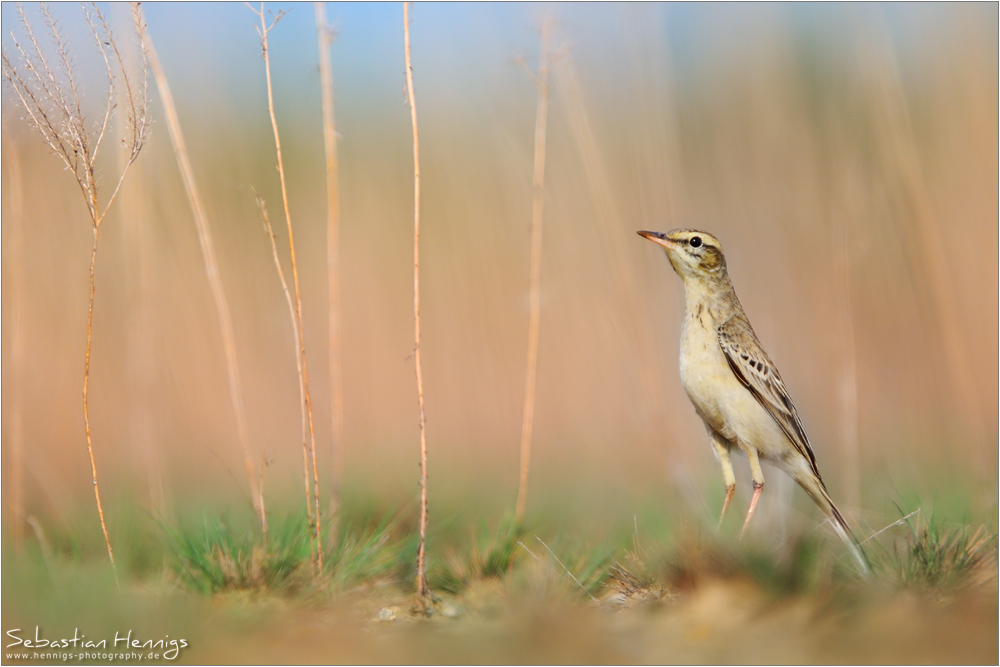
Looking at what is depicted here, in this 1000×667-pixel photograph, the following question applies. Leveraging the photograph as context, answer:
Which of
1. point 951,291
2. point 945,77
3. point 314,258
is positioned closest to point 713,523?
point 951,291

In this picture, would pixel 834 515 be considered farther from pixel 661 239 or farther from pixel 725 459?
pixel 661 239

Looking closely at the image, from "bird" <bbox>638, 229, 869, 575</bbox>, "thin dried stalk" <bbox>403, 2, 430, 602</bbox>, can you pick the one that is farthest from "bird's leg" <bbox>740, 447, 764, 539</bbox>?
"thin dried stalk" <bbox>403, 2, 430, 602</bbox>

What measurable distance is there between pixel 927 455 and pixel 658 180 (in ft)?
6.92

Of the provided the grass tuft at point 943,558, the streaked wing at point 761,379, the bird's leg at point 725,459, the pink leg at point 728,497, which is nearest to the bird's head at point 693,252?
the streaked wing at point 761,379

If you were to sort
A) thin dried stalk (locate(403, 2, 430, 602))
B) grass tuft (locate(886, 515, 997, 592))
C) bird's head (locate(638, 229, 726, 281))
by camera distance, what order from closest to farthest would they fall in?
grass tuft (locate(886, 515, 997, 592)), thin dried stalk (locate(403, 2, 430, 602)), bird's head (locate(638, 229, 726, 281))

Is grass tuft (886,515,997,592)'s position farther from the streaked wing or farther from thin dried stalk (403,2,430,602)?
thin dried stalk (403,2,430,602)

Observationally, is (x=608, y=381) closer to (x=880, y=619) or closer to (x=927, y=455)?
(x=927, y=455)

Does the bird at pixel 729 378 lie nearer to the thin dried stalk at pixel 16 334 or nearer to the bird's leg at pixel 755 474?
the bird's leg at pixel 755 474

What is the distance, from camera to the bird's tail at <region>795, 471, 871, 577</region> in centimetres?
241

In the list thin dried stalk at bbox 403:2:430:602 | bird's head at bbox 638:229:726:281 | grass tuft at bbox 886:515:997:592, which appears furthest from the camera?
bird's head at bbox 638:229:726:281

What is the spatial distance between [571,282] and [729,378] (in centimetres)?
205

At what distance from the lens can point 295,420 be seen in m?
4.66

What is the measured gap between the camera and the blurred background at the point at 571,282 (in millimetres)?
3645

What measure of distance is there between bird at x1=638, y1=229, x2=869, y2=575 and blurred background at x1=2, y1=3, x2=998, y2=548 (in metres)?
0.38
